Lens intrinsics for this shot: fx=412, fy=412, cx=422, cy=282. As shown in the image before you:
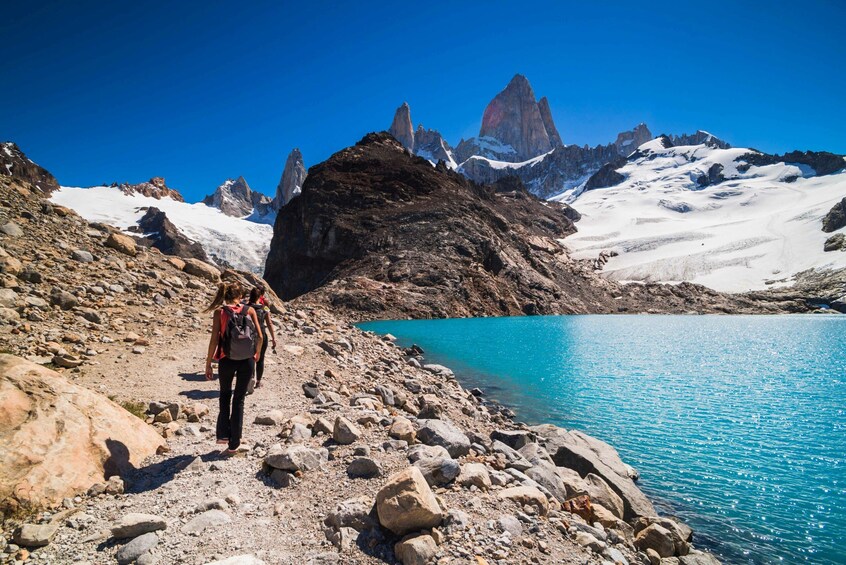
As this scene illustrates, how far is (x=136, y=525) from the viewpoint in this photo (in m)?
4.49

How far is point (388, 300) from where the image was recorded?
3152 inches

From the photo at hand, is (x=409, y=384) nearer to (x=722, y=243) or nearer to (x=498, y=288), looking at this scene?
(x=498, y=288)

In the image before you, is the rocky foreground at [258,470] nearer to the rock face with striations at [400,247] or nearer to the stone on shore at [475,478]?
the stone on shore at [475,478]

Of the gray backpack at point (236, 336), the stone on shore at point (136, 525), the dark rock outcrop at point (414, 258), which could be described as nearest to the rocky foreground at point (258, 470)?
the stone on shore at point (136, 525)

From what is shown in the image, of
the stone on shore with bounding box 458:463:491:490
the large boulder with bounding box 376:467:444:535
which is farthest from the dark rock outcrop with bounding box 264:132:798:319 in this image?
the large boulder with bounding box 376:467:444:535

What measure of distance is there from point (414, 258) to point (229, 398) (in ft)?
279

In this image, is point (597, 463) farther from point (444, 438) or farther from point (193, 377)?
point (193, 377)

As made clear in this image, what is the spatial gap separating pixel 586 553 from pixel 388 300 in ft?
246

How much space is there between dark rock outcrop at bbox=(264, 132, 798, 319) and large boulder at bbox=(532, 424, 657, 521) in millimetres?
64504

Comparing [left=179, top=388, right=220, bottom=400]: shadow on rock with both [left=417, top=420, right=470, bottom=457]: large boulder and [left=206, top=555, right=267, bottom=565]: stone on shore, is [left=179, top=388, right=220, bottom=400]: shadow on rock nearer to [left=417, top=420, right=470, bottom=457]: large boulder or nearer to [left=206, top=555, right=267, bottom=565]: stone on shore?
[left=417, top=420, right=470, bottom=457]: large boulder

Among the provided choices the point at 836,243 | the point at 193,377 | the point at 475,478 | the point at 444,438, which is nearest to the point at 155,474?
the point at 475,478

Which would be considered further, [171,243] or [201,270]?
[171,243]

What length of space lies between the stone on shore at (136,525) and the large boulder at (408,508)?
8.16 ft

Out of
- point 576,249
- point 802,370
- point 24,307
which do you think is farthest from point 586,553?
point 576,249
